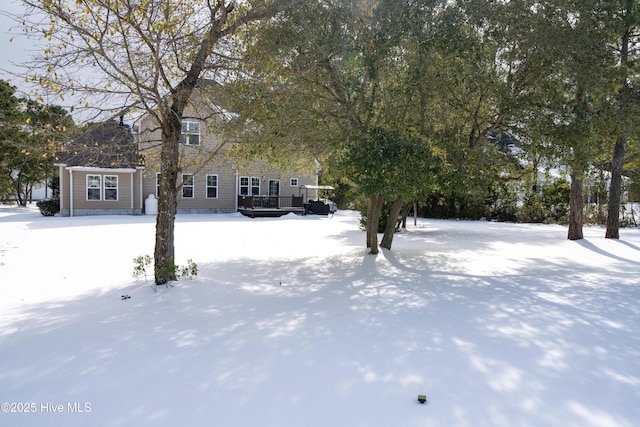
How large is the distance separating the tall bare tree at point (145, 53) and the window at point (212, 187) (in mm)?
17402

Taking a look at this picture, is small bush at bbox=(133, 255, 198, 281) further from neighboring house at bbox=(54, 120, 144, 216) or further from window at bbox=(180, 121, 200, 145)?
neighboring house at bbox=(54, 120, 144, 216)

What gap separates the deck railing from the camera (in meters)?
23.1

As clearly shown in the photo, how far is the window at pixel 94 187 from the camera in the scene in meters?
20.8

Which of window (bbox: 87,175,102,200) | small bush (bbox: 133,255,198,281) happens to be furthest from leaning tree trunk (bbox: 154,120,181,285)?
window (bbox: 87,175,102,200)

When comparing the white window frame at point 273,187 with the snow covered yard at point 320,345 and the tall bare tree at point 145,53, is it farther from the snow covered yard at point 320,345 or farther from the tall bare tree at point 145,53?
the tall bare tree at point 145,53

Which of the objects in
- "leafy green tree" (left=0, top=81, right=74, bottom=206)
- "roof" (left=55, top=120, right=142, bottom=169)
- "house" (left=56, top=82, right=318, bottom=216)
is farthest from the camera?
"house" (left=56, top=82, right=318, bottom=216)

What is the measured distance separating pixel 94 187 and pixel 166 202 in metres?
17.3

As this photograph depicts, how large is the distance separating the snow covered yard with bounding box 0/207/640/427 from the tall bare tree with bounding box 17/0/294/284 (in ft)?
5.62

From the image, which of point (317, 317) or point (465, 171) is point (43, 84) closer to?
point (317, 317)

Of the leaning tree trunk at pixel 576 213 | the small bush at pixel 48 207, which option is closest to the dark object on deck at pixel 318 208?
the small bush at pixel 48 207

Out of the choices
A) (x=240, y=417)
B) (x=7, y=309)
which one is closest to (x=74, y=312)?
(x=7, y=309)

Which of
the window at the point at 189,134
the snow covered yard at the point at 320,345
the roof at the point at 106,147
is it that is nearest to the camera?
the snow covered yard at the point at 320,345

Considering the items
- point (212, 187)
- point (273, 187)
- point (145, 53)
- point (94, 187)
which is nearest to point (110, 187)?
point (94, 187)

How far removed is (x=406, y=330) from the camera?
4.58 m
